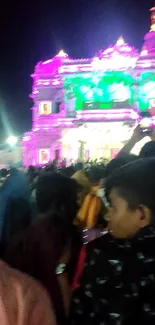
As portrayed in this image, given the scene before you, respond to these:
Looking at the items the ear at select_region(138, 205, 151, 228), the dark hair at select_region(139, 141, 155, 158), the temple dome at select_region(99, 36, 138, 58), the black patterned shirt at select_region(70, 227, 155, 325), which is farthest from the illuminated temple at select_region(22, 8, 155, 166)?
the black patterned shirt at select_region(70, 227, 155, 325)

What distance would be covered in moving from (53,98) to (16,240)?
134 ft

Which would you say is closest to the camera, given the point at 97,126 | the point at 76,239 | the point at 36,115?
the point at 76,239

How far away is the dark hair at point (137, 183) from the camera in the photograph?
7.09ft

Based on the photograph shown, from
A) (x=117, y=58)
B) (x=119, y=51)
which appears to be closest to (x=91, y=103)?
(x=117, y=58)

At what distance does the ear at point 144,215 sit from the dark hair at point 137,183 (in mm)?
14

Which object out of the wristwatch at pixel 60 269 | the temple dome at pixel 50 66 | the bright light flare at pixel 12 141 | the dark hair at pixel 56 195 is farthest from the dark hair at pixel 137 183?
the bright light flare at pixel 12 141

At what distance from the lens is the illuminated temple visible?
37531mm

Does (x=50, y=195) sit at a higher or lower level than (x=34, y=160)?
higher

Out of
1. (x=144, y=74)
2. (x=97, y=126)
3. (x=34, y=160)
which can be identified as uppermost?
(x=144, y=74)

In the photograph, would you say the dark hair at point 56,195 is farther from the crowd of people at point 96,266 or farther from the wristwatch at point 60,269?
the wristwatch at point 60,269

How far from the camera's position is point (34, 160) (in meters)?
41.1

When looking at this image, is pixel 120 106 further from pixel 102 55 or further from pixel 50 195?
pixel 50 195

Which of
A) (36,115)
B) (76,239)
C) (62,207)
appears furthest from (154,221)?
(36,115)

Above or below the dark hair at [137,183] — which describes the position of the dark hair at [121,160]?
below
